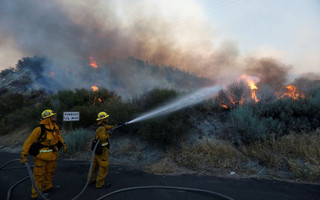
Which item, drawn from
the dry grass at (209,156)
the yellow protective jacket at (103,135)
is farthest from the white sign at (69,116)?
the dry grass at (209,156)

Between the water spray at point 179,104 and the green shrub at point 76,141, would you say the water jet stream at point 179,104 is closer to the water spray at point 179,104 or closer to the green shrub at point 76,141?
the water spray at point 179,104

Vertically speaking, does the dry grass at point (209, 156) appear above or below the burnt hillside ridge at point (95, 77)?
below

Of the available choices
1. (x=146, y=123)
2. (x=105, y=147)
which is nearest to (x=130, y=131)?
(x=146, y=123)

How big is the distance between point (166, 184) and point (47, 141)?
9.72 ft

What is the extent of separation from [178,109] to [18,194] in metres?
5.84

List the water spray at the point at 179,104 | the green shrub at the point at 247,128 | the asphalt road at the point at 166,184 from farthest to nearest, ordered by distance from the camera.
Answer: the water spray at the point at 179,104 < the green shrub at the point at 247,128 < the asphalt road at the point at 166,184

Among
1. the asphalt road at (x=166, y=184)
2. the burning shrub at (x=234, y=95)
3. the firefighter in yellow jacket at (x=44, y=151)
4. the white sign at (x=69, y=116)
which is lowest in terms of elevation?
the asphalt road at (x=166, y=184)

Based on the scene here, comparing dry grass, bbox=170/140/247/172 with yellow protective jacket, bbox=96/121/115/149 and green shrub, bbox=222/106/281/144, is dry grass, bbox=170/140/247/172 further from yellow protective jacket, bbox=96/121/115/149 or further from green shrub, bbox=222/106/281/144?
yellow protective jacket, bbox=96/121/115/149

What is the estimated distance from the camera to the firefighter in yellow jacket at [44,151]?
14.8ft

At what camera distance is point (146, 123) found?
8070mm

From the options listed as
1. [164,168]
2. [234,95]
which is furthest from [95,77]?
[164,168]

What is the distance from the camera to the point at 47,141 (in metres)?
4.71

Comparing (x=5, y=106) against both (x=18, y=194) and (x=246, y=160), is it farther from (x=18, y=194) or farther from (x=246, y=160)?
(x=246, y=160)

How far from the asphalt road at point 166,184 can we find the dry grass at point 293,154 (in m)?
0.49
